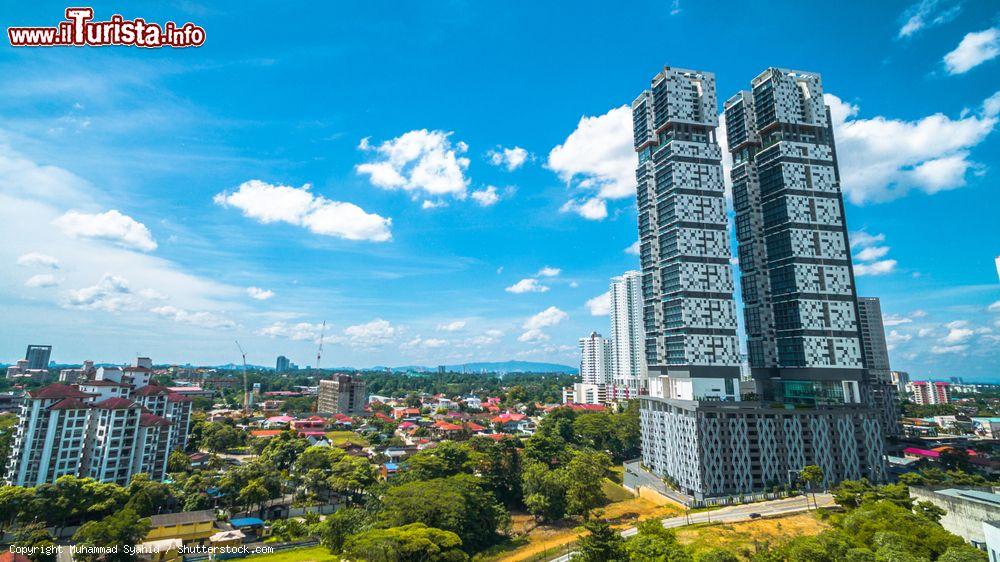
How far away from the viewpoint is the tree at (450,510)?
150ft

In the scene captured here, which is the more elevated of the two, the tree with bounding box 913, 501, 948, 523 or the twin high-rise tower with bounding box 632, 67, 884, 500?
the twin high-rise tower with bounding box 632, 67, 884, 500

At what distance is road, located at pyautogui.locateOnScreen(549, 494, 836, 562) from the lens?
54.4 meters

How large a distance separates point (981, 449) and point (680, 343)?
7095 cm

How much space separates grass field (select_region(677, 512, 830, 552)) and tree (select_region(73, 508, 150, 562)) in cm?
5068

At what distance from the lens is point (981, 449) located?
93.7m

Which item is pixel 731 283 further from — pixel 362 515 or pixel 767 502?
pixel 362 515

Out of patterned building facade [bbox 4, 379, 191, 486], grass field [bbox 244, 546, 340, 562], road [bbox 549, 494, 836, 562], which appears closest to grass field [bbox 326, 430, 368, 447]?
patterned building facade [bbox 4, 379, 191, 486]

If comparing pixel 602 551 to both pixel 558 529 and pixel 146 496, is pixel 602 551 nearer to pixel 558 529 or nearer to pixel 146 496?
pixel 558 529

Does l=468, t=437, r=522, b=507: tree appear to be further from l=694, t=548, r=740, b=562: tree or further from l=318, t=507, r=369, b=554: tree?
l=694, t=548, r=740, b=562: tree

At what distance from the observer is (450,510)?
1838 inches

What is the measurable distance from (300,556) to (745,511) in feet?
168

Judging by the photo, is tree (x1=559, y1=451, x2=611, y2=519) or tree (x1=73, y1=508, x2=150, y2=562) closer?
tree (x1=73, y1=508, x2=150, y2=562)

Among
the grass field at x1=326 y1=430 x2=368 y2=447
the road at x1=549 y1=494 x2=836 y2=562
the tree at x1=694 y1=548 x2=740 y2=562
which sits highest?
the tree at x1=694 y1=548 x2=740 y2=562

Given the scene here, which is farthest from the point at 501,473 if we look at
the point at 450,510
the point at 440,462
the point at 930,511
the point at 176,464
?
the point at 176,464
